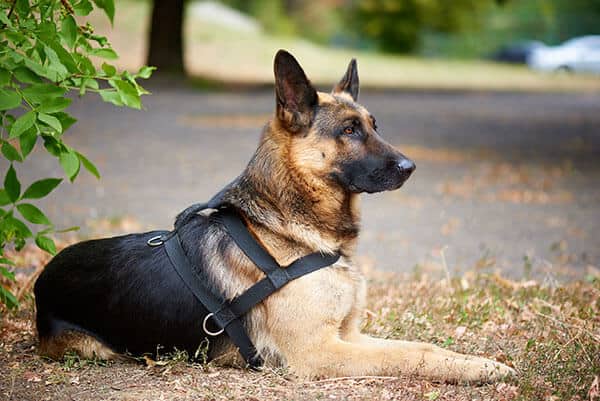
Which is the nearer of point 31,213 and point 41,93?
point 41,93

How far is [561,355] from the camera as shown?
15.2 ft

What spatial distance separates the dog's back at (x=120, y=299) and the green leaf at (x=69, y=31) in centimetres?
115

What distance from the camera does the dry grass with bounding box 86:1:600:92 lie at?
1297 inches

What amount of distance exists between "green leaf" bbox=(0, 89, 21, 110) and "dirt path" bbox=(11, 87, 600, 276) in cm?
343

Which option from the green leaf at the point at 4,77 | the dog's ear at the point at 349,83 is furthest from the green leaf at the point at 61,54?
the dog's ear at the point at 349,83

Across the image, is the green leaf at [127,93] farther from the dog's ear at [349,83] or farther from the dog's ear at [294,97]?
the dog's ear at [349,83]

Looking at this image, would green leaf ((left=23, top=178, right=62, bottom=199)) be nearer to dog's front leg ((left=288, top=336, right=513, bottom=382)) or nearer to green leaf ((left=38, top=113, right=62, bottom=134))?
green leaf ((left=38, top=113, right=62, bottom=134))

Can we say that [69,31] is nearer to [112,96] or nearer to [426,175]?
[112,96]

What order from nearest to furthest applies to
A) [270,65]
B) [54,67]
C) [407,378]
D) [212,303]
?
[407,378] → [212,303] → [54,67] → [270,65]

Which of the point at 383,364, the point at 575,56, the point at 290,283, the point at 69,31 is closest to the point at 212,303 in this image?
the point at 290,283

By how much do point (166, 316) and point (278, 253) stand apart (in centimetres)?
69

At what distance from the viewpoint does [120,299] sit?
441 centimetres

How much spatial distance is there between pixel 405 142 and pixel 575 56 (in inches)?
1189

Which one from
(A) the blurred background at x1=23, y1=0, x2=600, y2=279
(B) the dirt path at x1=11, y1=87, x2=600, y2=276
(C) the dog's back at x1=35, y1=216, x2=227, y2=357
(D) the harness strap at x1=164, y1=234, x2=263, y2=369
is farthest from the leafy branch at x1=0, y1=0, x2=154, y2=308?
(A) the blurred background at x1=23, y1=0, x2=600, y2=279
